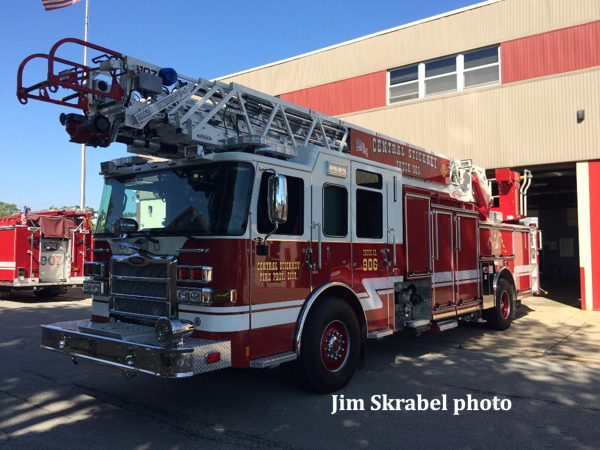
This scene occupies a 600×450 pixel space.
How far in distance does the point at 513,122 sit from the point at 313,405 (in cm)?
1162

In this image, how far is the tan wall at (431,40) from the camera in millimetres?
13281

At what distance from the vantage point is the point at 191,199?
4852 millimetres

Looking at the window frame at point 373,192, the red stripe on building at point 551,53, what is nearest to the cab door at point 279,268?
the window frame at point 373,192

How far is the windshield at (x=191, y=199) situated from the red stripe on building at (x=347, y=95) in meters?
12.5

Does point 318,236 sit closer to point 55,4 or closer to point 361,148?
point 361,148

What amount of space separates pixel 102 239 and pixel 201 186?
153 centimetres

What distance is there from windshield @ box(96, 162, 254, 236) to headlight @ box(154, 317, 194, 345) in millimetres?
864

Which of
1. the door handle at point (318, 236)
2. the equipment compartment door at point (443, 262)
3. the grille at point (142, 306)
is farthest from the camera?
the equipment compartment door at point (443, 262)

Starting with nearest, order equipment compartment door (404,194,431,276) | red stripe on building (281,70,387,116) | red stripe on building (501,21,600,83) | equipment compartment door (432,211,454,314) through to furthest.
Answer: equipment compartment door (404,194,431,276)
equipment compartment door (432,211,454,314)
red stripe on building (501,21,600,83)
red stripe on building (281,70,387,116)

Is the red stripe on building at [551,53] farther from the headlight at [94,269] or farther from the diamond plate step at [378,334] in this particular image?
the headlight at [94,269]

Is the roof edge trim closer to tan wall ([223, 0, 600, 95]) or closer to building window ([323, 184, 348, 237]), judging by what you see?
tan wall ([223, 0, 600, 95])

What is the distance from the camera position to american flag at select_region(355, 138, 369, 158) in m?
7.18

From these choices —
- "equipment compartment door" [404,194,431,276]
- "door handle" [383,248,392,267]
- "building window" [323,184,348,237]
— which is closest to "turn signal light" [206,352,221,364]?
"building window" [323,184,348,237]

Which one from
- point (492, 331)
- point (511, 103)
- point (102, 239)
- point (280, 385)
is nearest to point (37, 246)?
point (102, 239)
